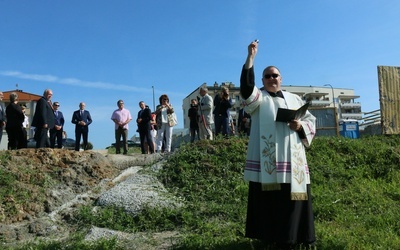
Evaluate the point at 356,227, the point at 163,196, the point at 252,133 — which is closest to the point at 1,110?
the point at 163,196

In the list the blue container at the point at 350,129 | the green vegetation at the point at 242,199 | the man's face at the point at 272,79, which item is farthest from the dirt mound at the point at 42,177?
the blue container at the point at 350,129

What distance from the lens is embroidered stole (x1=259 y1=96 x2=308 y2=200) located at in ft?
13.8

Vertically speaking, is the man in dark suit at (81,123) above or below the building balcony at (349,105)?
below

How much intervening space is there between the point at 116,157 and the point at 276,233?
5659 mm

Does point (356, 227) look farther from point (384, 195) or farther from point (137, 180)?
point (137, 180)

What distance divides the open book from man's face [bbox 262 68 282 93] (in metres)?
0.33

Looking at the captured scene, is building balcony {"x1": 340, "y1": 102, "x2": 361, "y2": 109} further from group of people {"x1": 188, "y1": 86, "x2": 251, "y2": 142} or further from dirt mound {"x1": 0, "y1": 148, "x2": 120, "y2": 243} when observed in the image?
dirt mound {"x1": 0, "y1": 148, "x2": 120, "y2": 243}

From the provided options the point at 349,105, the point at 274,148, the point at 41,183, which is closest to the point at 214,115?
the point at 41,183

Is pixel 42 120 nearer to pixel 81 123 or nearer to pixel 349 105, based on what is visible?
pixel 81 123

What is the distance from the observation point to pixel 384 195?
7113 millimetres

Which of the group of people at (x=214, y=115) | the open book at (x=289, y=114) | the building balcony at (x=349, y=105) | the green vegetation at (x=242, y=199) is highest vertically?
the building balcony at (x=349, y=105)

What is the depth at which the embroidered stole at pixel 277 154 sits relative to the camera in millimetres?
4199

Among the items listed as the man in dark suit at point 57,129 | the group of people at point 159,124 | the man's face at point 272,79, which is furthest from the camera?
the man in dark suit at point 57,129

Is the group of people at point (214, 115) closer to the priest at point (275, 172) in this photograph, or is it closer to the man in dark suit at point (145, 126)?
the man in dark suit at point (145, 126)
